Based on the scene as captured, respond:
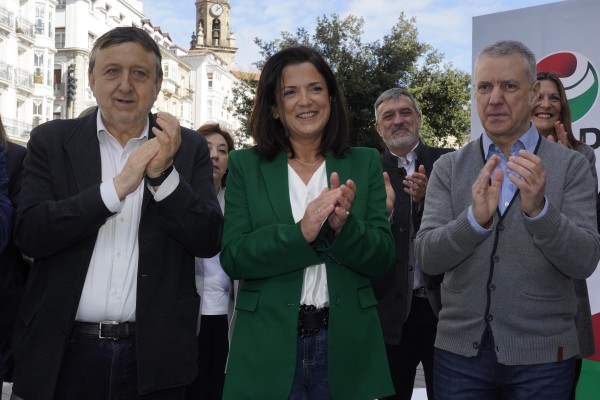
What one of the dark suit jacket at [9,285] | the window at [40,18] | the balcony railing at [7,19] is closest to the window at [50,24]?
the window at [40,18]

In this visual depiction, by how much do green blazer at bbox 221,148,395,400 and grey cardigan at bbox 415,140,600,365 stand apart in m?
0.33

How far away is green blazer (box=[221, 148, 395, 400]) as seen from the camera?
248 cm

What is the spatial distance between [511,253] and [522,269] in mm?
77

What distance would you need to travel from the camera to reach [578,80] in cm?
493

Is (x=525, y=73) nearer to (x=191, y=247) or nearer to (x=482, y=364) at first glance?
(x=482, y=364)

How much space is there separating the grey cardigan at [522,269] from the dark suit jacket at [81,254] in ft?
3.42

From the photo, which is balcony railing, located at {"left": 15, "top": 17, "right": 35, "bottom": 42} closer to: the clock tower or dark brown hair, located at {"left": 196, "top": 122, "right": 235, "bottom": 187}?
dark brown hair, located at {"left": 196, "top": 122, "right": 235, "bottom": 187}

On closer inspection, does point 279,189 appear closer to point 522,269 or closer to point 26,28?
point 522,269

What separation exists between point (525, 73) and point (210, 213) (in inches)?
58.3

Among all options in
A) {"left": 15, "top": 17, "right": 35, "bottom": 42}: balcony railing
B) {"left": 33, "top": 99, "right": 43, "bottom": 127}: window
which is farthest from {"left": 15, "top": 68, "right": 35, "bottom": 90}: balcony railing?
{"left": 15, "top": 17, "right": 35, "bottom": 42}: balcony railing

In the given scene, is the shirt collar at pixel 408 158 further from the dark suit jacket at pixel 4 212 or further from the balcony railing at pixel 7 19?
the balcony railing at pixel 7 19

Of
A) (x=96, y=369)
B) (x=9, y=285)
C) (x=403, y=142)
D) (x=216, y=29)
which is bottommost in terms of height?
(x=96, y=369)

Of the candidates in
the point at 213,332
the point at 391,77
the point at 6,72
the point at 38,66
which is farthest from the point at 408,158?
the point at 38,66

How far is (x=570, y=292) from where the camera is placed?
8.94ft
